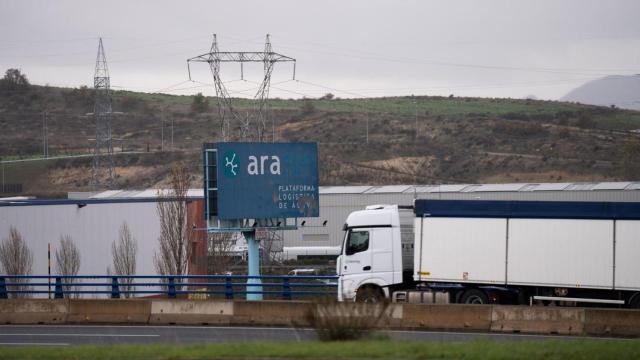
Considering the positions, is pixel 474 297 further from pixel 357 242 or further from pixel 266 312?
pixel 266 312

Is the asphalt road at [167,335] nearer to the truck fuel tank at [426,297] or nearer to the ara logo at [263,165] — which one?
the truck fuel tank at [426,297]

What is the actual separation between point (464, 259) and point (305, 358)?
1309 cm

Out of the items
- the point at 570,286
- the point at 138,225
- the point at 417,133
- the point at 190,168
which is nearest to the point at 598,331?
the point at 570,286

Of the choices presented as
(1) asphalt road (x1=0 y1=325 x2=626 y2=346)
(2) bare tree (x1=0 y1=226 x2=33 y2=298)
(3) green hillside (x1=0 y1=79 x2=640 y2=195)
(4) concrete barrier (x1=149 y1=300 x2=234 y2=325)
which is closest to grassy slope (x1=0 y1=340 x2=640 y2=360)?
(1) asphalt road (x1=0 y1=325 x2=626 y2=346)

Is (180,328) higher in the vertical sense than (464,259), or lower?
lower

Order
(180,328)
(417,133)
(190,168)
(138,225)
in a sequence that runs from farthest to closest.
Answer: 1. (417,133)
2. (190,168)
3. (138,225)
4. (180,328)

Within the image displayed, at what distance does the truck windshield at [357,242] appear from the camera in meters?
→ 27.6

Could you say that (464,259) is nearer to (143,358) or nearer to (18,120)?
(143,358)

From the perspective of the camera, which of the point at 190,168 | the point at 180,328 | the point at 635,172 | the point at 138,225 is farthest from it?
the point at 190,168

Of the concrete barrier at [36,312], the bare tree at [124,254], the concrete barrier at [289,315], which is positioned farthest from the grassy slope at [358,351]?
the bare tree at [124,254]

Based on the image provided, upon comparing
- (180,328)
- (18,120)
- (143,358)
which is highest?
(18,120)

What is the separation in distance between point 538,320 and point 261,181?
12972 millimetres

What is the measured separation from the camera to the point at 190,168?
93.1 metres

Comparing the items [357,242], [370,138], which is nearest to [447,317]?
[357,242]
